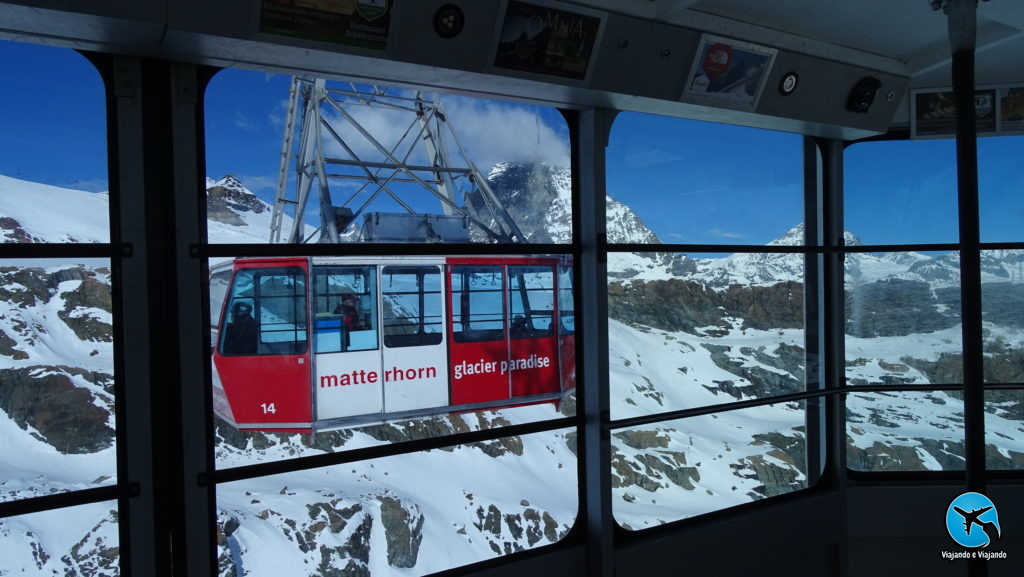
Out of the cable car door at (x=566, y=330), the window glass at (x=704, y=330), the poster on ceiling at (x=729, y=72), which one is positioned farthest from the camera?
the window glass at (x=704, y=330)

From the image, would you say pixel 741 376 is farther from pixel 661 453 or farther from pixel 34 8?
pixel 34 8

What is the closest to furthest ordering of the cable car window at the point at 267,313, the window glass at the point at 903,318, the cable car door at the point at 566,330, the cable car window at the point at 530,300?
the cable car window at the point at 267,313 < the cable car door at the point at 566,330 < the cable car window at the point at 530,300 < the window glass at the point at 903,318

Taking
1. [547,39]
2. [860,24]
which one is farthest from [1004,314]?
[547,39]

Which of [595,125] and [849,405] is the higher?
[595,125]

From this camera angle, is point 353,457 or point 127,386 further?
point 353,457

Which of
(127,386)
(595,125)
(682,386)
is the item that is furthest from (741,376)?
(127,386)

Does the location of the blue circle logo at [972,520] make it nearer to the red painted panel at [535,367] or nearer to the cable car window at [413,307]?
the red painted panel at [535,367]

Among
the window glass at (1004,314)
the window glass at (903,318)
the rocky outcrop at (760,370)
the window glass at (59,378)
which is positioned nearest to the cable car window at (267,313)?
the window glass at (59,378)
